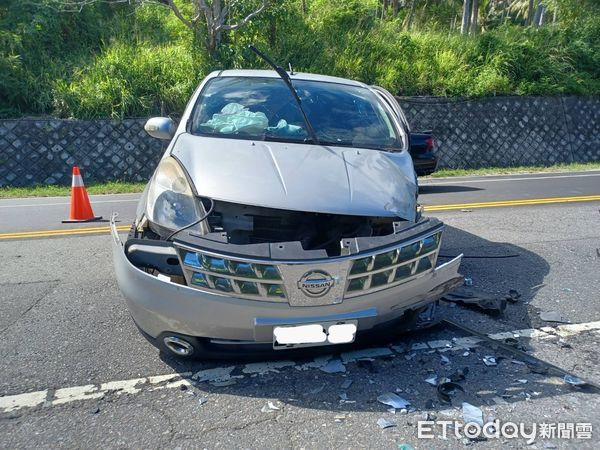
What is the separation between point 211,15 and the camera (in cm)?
1480

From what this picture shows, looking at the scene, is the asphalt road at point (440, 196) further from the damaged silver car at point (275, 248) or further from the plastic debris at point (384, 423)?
the plastic debris at point (384, 423)

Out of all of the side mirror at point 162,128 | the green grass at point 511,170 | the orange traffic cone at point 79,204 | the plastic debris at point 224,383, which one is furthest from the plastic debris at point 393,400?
the green grass at point 511,170

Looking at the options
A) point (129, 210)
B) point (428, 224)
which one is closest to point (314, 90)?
point (428, 224)

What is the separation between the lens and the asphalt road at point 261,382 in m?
2.52

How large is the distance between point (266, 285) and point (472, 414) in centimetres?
127

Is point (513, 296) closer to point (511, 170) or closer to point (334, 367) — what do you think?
point (334, 367)

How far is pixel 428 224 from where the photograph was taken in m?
3.04

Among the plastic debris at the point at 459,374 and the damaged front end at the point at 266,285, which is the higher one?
the damaged front end at the point at 266,285

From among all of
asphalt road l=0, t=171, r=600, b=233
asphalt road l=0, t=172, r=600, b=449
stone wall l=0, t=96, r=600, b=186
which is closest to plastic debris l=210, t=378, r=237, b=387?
asphalt road l=0, t=172, r=600, b=449

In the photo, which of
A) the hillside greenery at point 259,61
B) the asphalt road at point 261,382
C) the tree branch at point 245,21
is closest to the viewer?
the asphalt road at point 261,382

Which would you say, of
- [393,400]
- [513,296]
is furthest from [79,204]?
[393,400]

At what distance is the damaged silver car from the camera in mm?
2672

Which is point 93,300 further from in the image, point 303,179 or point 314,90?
point 314,90

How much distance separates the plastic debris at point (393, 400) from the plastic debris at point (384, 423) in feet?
0.44
